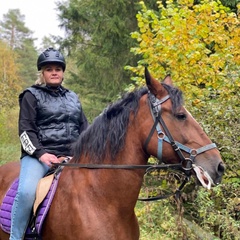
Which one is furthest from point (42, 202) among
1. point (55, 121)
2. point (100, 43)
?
point (100, 43)

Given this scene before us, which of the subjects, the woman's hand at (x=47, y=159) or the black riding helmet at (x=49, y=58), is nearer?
the woman's hand at (x=47, y=159)

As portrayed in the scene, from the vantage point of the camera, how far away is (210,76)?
7230 millimetres

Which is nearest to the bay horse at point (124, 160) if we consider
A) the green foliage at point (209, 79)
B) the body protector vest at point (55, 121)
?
the body protector vest at point (55, 121)

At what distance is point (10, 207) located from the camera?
3928 mm

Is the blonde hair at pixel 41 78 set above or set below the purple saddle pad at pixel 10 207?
→ above

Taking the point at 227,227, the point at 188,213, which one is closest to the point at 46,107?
the point at 227,227

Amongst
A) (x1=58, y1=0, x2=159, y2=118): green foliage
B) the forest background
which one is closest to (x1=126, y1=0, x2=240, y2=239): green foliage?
the forest background

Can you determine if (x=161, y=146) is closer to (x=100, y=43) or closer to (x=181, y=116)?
(x=181, y=116)

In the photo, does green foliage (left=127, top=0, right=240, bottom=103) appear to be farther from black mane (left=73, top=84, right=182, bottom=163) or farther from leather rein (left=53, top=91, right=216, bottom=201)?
leather rein (left=53, top=91, right=216, bottom=201)

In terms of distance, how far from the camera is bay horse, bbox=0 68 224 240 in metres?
3.14

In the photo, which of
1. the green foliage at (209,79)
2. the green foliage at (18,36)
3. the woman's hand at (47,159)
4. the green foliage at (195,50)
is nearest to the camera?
the woman's hand at (47,159)

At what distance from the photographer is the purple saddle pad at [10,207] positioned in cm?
358

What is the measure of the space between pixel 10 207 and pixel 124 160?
1.41 m

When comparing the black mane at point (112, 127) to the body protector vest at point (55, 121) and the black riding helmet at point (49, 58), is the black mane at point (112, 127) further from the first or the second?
the black riding helmet at point (49, 58)
